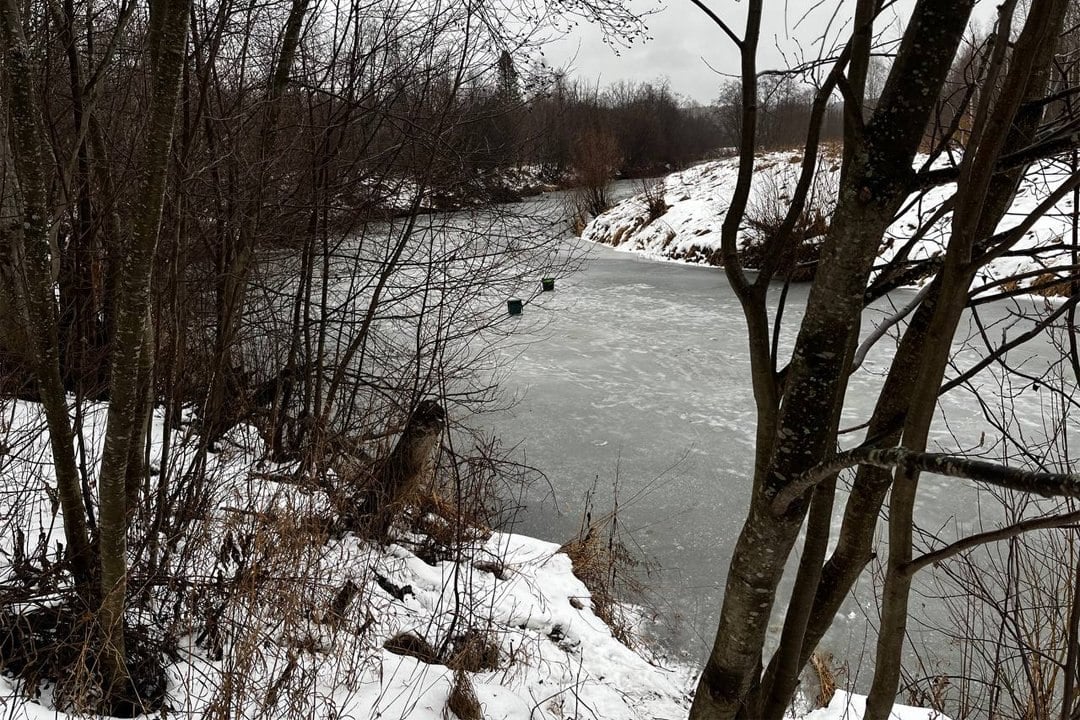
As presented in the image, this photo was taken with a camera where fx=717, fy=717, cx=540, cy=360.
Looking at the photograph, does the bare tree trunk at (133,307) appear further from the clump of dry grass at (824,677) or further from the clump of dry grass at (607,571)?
the clump of dry grass at (824,677)

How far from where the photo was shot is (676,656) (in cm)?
386

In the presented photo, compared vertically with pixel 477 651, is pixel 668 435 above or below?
above

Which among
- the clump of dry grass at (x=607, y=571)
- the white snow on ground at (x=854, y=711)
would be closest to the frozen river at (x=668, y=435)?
the clump of dry grass at (x=607, y=571)

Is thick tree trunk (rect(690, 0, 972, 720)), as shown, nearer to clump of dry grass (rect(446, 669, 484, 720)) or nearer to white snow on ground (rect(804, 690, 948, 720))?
clump of dry grass (rect(446, 669, 484, 720))

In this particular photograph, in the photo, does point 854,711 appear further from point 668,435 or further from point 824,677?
point 668,435

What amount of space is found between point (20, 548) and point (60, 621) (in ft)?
1.05

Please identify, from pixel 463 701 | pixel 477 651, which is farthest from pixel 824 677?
pixel 463 701

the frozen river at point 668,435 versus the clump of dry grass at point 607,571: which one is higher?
the frozen river at point 668,435

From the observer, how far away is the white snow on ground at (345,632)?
2.45 metres

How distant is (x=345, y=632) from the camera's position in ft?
9.89

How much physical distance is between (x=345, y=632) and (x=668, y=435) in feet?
14.1

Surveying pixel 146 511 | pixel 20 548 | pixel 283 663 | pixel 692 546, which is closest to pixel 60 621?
pixel 20 548

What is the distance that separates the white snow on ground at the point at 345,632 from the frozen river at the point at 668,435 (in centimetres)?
65

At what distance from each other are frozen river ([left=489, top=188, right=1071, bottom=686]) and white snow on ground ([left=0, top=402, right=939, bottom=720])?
0.65 meters
